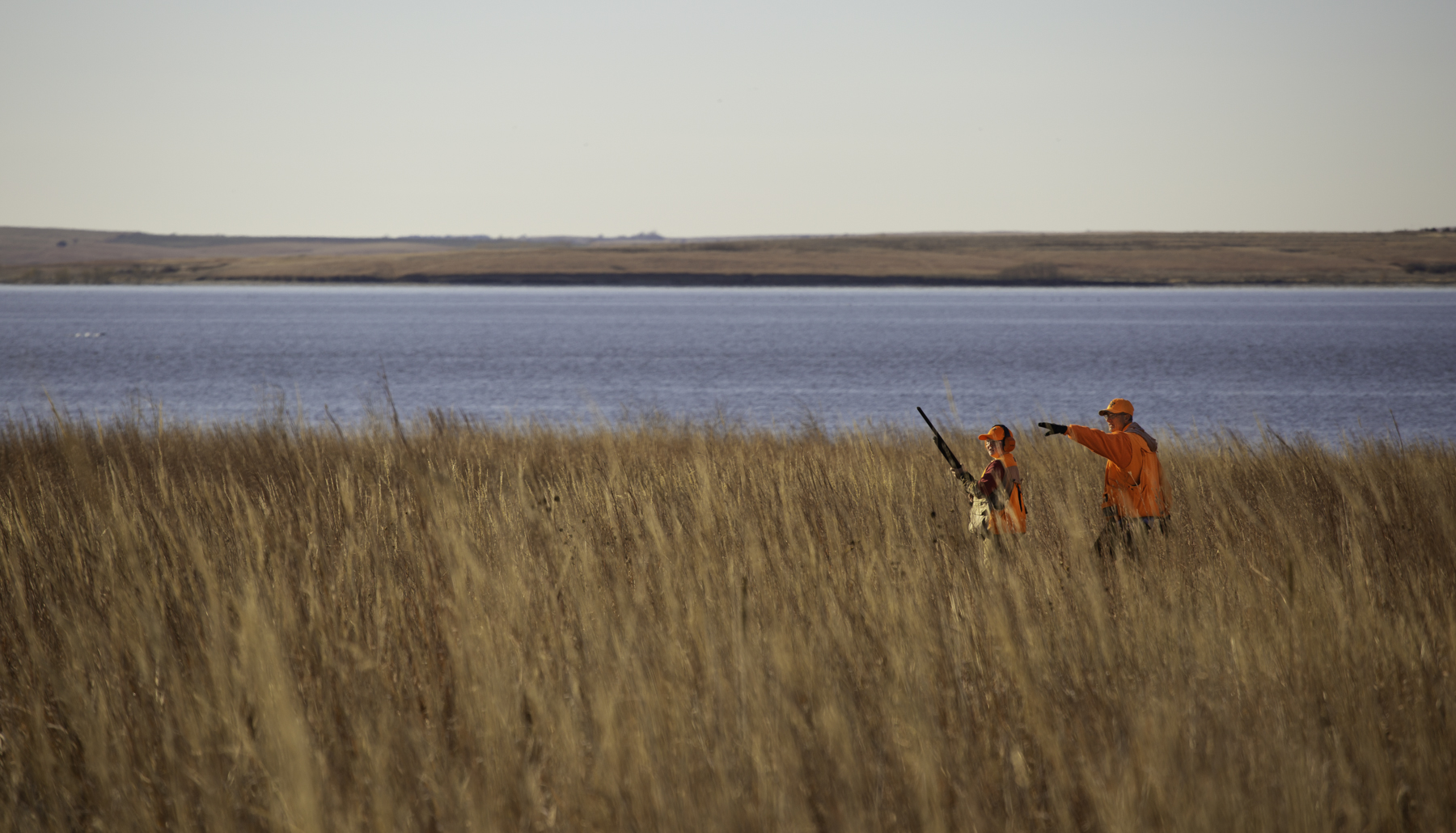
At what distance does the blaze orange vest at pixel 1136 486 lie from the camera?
5836mm

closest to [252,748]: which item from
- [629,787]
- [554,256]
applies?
[629,787]

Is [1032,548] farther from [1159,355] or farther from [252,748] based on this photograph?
[1159,355]

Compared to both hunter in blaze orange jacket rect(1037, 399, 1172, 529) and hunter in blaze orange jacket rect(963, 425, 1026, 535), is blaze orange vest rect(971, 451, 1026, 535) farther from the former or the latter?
hunter in blaze orange jacket rect(1037, 399, 1172, 529)

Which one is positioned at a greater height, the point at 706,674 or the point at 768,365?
the point at 706,674

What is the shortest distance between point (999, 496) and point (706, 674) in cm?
258

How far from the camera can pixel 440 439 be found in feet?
38.5

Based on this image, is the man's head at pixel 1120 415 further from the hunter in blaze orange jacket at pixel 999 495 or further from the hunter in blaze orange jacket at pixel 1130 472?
the hunter in blaze orange jacket at pixel 999 495

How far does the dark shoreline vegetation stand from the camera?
3061 millimetres

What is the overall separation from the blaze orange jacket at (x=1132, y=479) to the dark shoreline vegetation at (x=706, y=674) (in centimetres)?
28

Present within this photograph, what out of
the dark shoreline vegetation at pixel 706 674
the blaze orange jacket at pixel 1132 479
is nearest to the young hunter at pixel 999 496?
A: the dark shoreline vegetation at pixel 706 674

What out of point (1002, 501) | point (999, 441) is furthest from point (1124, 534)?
point (999, 441)

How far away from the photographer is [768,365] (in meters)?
44.4

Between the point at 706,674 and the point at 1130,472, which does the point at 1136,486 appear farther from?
the point at 706,674

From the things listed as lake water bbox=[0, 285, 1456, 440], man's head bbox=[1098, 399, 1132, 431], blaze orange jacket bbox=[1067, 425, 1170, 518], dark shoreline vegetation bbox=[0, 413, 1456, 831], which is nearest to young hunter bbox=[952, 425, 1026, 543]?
dark shoreline vegetation bbox=[0, 413, 1456, 831]
